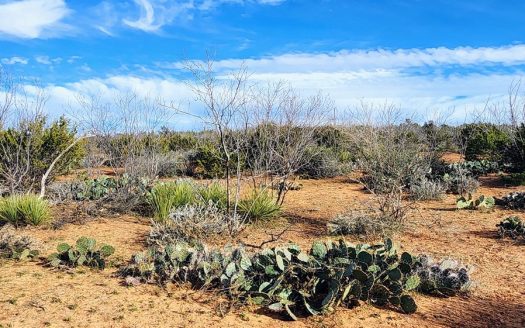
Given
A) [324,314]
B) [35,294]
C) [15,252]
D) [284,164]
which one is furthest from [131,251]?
[284,164]

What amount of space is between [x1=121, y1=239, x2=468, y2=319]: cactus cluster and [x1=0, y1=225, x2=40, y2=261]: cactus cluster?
1.47 m

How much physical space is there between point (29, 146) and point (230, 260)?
769 cm

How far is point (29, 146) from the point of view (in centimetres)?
1102

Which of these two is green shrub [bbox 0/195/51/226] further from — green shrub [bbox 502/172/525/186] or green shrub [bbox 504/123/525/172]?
green shrub [bbox 504/123/525/172]

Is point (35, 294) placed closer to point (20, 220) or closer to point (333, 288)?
point (333, 288)

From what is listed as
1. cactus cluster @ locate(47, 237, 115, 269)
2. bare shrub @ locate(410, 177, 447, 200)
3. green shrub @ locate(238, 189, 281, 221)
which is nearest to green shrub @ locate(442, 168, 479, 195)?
bare shrub @ locate(410, 177, 447, 200)

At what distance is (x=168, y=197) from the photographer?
8.45m

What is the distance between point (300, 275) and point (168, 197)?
4.12 metres

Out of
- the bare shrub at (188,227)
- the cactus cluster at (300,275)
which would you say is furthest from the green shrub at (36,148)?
the cactus cluster at (300,275)

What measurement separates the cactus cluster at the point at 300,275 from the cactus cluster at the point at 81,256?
49cm

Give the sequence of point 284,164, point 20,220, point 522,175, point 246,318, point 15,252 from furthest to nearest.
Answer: point 522,175, point 284,164, point 20,220, point 15,252, point 246,318

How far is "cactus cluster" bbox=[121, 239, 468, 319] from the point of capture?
456 centimetres

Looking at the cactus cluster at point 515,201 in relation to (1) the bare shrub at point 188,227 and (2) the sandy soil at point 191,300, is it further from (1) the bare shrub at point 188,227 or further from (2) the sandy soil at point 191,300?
(1) the bare shrub at point 188,227

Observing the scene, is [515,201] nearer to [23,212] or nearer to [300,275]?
[300,275]
